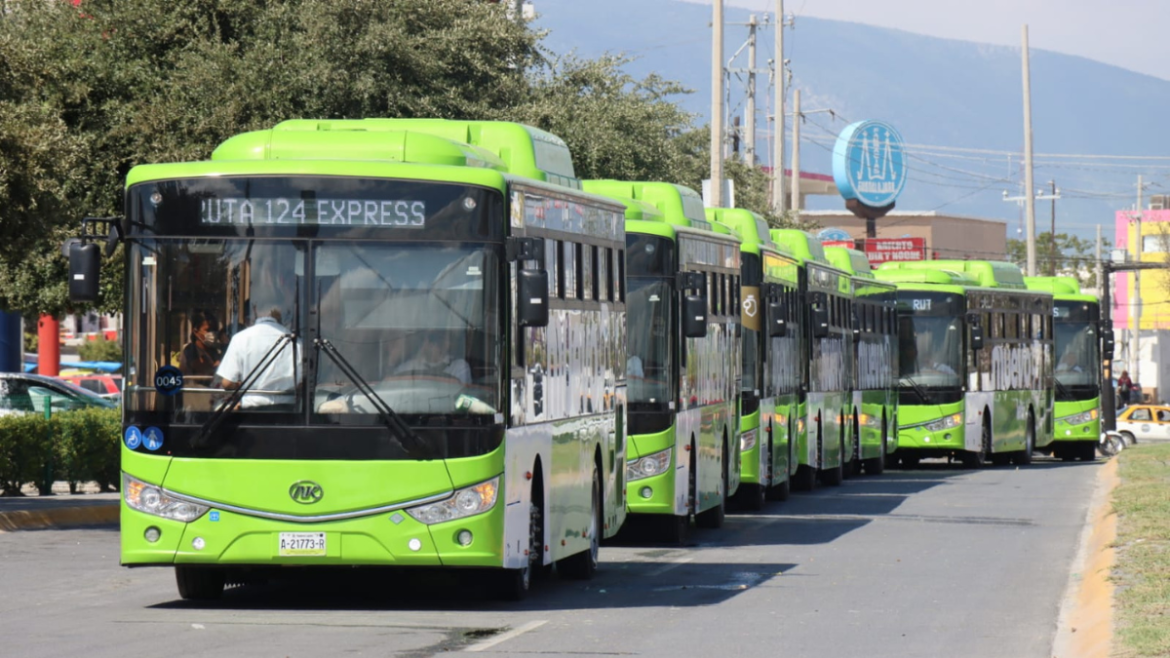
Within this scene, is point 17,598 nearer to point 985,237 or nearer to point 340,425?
point 340,425

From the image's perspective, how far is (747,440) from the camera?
25.1 m

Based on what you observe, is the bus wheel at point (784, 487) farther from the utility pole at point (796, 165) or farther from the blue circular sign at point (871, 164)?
the blue circular sign at point (871, 164)

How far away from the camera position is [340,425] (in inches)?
520

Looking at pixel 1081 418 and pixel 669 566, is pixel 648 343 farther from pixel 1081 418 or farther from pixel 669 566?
pixel 1081 418

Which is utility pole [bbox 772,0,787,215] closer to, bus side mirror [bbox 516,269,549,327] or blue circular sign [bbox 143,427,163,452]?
bus side mirror [bbox 516,269,549,327]

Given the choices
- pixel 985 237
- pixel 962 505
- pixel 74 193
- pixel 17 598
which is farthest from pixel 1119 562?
pixel 985 237

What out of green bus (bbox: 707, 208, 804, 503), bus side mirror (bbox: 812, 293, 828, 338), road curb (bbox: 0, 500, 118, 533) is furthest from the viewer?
bus side mirror (bbox: 812, 293, 828, 338)

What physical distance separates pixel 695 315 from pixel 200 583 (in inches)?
270

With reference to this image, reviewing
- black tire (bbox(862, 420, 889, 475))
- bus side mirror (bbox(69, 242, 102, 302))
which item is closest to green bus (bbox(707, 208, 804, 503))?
black tire (bbox(862, 420, 889, 475))

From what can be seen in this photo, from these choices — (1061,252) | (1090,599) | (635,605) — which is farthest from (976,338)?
(1061,252)

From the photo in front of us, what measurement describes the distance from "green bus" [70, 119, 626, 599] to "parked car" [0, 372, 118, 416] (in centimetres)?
1803

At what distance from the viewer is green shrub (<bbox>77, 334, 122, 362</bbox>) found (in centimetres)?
9481

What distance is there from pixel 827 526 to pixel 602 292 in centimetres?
736

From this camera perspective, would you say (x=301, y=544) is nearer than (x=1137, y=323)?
Yes
